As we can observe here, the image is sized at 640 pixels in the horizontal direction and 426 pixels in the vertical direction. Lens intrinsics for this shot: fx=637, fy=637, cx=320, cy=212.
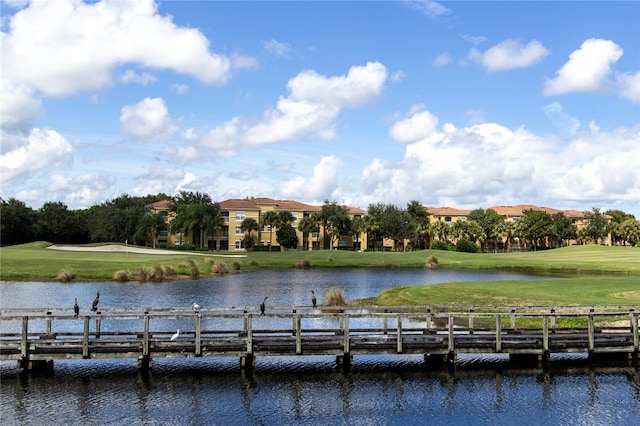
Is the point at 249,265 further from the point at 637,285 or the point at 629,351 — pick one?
the point at 629,351

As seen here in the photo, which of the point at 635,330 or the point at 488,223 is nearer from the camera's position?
the point at 635,330

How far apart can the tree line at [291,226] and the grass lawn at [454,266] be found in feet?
77.1

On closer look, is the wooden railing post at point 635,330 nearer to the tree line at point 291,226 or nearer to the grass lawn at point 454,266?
the grass lawn at point 454,266

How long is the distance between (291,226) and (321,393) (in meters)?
127

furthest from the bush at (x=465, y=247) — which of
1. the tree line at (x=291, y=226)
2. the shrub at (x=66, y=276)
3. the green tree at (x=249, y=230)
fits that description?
the shrub at (x=66, y=276)

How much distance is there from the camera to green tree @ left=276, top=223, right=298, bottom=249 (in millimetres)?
147750

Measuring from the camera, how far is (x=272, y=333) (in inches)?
1248

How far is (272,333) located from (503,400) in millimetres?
12668

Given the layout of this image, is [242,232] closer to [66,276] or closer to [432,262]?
[432,262]

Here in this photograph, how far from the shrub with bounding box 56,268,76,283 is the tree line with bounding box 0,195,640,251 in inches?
2443

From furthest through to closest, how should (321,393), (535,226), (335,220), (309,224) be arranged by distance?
(535,226), (335,220), (309,224), (321,393)

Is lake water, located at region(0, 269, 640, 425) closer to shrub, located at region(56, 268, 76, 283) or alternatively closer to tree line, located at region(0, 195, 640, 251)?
shrub, located at region(56, 268, 76, 283)

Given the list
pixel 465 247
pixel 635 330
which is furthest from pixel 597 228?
pixel 635 330

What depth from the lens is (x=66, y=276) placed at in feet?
226
